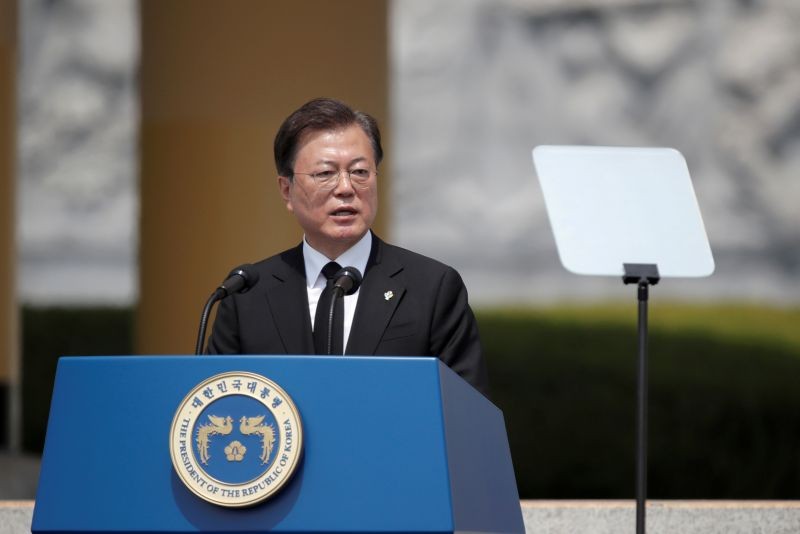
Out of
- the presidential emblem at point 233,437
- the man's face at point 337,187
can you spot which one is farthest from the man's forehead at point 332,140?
the presidential emblem at point 233,437

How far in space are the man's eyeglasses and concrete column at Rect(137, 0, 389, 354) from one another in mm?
2693

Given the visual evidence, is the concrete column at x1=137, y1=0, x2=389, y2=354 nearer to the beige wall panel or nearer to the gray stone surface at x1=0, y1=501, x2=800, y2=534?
the gray stone surface at x1=0, y1=501, x2=800, y2=534

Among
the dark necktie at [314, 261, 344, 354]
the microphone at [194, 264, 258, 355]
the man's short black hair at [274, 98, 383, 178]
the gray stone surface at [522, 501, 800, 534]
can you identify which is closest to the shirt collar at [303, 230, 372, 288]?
the dark necktie at [314, 261, 344, 354]

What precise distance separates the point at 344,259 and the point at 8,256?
6564 mm

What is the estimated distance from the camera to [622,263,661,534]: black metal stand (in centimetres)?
362

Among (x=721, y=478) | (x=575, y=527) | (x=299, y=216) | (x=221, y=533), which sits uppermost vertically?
(x=299, y=216)

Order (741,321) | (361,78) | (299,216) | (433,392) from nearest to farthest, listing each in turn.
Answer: (433,392), (299,216), (361,78), (741,321)

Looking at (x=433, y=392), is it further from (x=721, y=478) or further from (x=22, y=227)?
(x=22, y=227)

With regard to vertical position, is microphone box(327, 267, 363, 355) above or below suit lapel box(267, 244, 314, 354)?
above

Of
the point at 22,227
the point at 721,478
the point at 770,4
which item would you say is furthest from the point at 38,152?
the point at 721,478

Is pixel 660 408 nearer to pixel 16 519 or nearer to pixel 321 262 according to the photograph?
pixel 16 519

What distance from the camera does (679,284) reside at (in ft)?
39.8

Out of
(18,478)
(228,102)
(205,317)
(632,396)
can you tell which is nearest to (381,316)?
(205,317)

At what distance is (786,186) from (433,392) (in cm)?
1063
